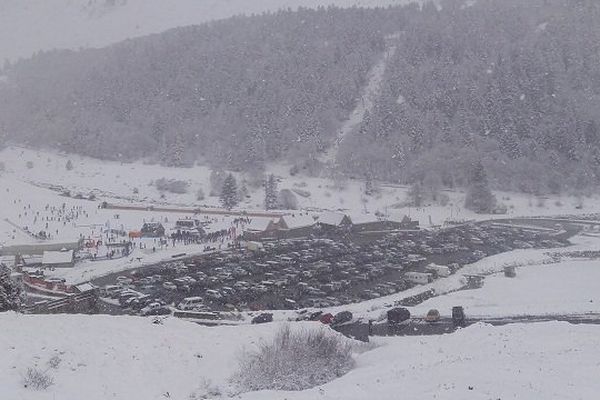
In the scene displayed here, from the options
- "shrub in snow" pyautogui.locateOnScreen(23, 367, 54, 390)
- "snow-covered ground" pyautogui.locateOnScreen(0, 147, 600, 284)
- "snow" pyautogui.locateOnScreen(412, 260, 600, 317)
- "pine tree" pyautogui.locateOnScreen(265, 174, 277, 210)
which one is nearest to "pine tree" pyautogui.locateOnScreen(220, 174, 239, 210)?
"snow-covered ground" pyautogui.locateOnScreen(0, 147, 600, 284)

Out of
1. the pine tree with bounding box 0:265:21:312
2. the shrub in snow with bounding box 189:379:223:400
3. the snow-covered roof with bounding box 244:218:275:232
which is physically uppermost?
the snow-covered roof with bounding box 244:218:275:232

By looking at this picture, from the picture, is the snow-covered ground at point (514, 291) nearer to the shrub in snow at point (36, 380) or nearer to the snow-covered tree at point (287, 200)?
the shrub in snow at point (36, 380)

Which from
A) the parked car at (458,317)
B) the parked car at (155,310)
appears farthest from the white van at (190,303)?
the parked car at (458,317)

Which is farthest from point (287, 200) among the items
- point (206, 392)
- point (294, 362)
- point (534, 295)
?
point (206, 392)

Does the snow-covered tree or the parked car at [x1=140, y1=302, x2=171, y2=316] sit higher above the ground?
the snow-covered tree

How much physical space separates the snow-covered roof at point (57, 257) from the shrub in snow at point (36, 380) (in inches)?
1054

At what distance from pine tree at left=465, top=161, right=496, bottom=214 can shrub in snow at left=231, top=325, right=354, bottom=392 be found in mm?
49204

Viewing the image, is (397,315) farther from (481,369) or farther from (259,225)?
(259,225)

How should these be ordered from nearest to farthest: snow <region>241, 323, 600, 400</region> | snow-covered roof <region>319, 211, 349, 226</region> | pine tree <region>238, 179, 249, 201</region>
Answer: snow <region>241, 323, 600, 400</region> < snow-covered roof <region>319, 211, 349, 226</region> < pine tree <region>238, 179, 249, 201</region>

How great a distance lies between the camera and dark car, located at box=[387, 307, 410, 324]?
21.3 meters

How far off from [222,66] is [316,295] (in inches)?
3866

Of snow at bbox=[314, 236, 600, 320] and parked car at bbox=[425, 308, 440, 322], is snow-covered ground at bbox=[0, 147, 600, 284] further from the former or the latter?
parked car at bbox=[425, 308, 440, 322]

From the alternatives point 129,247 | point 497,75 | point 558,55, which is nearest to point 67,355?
point 129,247

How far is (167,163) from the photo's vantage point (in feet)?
291
